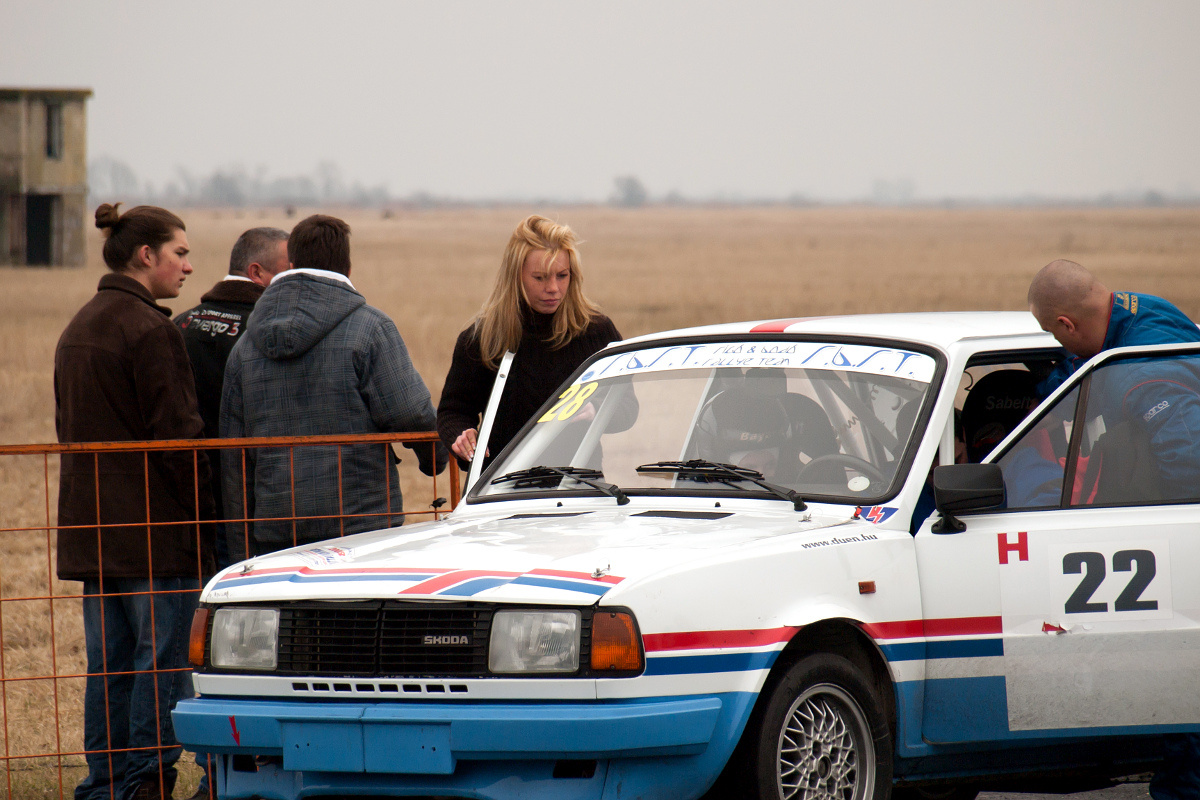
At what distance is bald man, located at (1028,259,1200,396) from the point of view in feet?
16.9

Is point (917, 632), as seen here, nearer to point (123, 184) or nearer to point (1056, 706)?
point (1056, 706)

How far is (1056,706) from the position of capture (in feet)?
15.4

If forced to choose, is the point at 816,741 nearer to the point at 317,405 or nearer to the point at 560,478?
the point at 560,478

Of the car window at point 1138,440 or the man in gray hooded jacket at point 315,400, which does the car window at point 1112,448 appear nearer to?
the car window at point 1138,440

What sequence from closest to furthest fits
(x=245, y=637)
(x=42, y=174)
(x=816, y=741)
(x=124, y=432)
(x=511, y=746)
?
(x=511, y=746), (x=816, y=741), (x=245, y=637), (x=124, y=432), (x=42, y=174)

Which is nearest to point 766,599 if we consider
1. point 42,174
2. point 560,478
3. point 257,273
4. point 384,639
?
point 384,639

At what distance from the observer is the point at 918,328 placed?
530 centimetres

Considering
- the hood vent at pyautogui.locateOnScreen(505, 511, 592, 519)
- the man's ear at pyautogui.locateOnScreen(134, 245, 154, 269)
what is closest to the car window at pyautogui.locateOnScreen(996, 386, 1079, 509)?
the hood vent at pyautogui.locateOnScreen(505, 511, 592, 519)

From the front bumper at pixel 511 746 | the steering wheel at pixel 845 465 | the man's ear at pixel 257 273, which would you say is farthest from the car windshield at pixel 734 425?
the man's ear at pixel 257 273

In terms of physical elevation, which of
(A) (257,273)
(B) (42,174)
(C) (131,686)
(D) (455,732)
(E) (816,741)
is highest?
(B) (42,174)

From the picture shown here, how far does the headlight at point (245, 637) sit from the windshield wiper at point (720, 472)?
1441 mm

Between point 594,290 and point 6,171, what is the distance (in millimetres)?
34945

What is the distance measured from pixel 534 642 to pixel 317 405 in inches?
95.4

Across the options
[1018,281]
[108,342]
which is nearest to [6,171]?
[1018,281]
